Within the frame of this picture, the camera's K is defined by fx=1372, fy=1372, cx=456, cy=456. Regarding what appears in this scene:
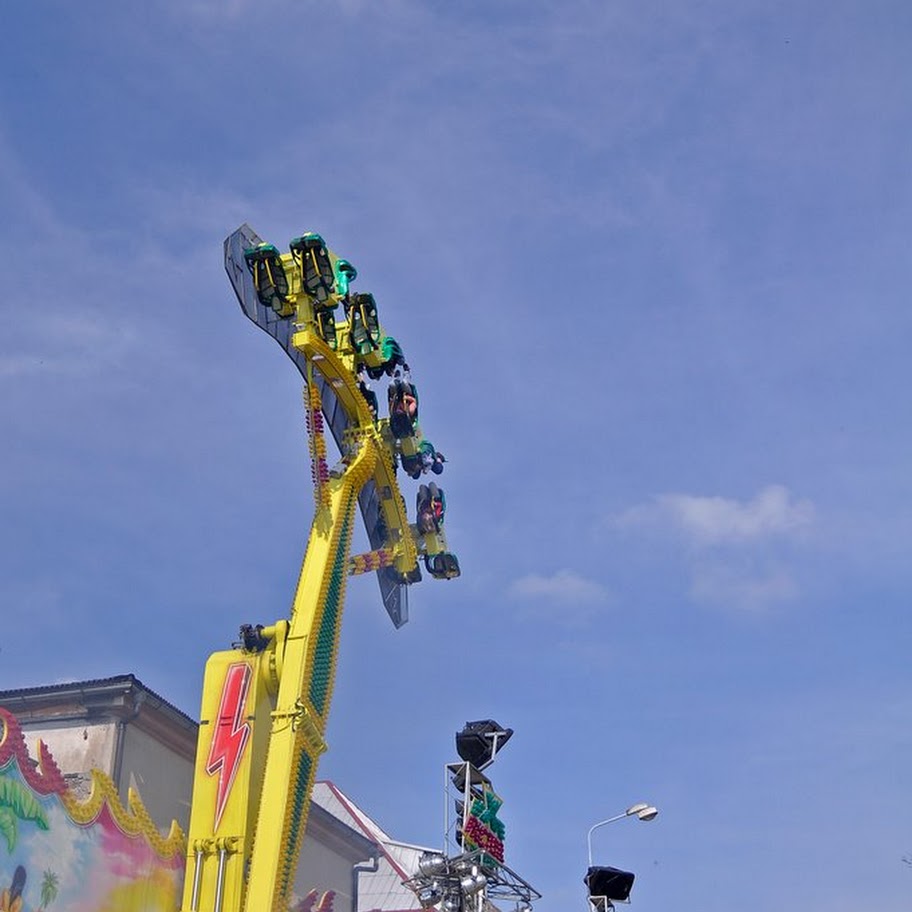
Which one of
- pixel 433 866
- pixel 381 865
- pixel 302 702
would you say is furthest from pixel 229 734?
pixel 381 865

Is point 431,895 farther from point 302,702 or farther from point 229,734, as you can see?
point 229,734

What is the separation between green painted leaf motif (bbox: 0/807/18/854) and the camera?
18.7 metres

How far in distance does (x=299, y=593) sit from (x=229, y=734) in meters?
2.68

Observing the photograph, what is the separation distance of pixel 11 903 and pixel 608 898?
42.4ft

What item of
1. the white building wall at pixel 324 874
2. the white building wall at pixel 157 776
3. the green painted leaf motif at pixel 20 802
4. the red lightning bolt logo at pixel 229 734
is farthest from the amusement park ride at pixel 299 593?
the white building wall at pixel 324 874

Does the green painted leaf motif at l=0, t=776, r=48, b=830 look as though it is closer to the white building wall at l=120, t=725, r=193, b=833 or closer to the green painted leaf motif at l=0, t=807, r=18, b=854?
the green painted leaf motif at l=0, t=807, r=18, b=854

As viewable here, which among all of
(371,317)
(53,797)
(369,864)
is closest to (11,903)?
(53,797)

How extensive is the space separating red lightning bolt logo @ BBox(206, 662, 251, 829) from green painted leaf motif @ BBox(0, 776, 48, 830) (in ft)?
11.9

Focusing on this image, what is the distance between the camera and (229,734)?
23.0m

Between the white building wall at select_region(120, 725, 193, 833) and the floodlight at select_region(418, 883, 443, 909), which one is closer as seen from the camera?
the floodlight at select_region(418, 883, 443, 909)

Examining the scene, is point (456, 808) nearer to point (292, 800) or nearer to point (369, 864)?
point (292, 800)

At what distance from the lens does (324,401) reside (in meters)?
25.6

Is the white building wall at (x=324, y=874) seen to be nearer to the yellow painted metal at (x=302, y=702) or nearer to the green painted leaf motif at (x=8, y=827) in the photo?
the yellow painted metal at (x=302, y=702)

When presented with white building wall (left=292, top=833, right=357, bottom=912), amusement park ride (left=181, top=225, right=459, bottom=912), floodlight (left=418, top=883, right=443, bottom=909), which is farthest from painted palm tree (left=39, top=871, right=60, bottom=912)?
white building wall (left=292, top=833, right=357, bottom=912)
